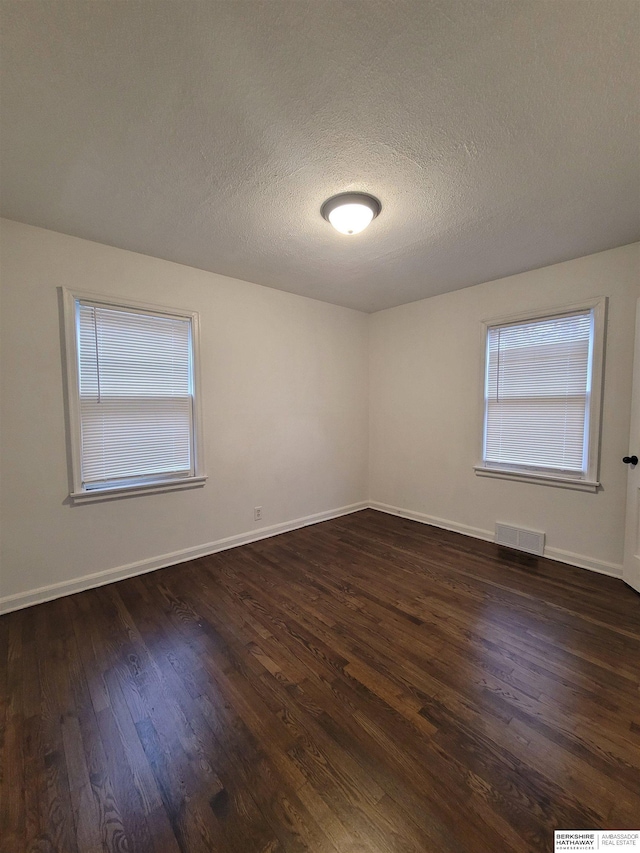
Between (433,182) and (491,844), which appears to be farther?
(433,182)

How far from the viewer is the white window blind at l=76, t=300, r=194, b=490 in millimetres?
2656

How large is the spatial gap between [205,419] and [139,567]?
4.58 ft

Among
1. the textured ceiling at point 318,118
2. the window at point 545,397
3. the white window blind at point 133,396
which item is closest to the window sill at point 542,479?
the window at point 545,397

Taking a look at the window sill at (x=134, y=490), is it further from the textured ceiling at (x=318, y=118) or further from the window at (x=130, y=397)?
the textured ceiling at (x=318, y=118)

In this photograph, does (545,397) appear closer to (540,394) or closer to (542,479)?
(540,394)

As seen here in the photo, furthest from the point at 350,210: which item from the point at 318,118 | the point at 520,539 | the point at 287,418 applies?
the point at 520,539

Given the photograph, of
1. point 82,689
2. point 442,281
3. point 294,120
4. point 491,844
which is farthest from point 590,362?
point 82,689

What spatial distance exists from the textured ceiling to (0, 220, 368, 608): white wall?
14.2 inches

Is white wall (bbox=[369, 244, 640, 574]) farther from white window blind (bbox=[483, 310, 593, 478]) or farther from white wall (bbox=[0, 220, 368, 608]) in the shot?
white wall (bbox=[0, 220, 368, 608])

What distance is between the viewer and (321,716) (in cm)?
155

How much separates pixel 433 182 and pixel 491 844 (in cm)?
286

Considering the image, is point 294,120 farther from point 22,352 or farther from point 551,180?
point 22,352

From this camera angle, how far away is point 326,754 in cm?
138
